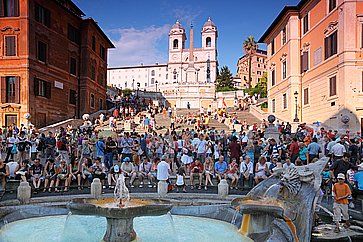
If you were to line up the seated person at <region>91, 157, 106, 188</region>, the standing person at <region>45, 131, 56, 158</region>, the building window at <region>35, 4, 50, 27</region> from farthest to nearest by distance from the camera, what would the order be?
the building window at <region>35, 4, 50, 27</region> → the standing person at <region>45, 131, 56, 158</region> → the seated person at <region>91, 157, 106, 188</region>

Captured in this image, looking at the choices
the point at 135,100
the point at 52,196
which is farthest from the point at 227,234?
the point at 135,100

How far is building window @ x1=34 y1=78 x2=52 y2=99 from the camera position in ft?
112

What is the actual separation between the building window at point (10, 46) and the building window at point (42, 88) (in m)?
2.85

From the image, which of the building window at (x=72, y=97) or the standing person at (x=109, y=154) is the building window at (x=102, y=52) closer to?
the building window at (x=72, y=97)

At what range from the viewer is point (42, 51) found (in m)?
35.7

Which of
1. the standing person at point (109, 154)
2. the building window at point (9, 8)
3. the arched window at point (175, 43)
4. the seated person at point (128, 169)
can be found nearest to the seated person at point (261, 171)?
the seated person at point (128, 169)

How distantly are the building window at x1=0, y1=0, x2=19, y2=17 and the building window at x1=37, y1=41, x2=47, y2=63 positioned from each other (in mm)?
3102

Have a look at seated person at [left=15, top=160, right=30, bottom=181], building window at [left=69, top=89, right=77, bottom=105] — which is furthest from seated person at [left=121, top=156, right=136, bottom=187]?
building window at [left=69, top=89, right=77, bottom=105]

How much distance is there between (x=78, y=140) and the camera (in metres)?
23.8

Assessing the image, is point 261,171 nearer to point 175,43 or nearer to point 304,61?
point 304,61

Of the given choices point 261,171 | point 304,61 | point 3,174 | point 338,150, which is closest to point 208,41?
point 304,61

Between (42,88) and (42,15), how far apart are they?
21.1 ft

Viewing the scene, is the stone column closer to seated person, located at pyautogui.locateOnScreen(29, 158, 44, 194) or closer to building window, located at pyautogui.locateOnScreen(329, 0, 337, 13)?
seated person, located at pyautogui.locateOnScreen(29, 158, 44, 194)

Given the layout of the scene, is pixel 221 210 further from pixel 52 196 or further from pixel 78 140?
pixel 78 140
